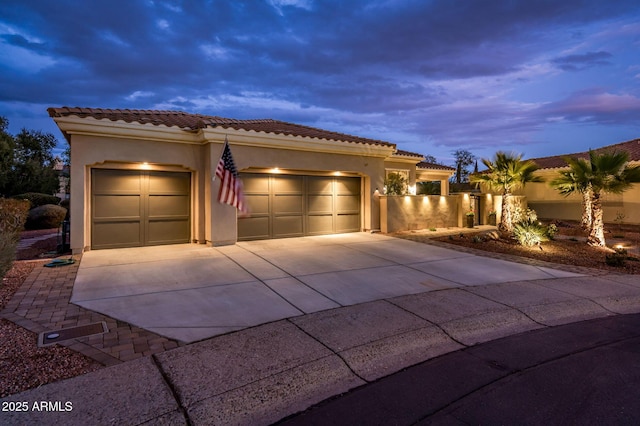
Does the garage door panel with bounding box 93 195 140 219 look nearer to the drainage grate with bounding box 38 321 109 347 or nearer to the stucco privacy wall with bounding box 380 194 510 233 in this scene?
the drainage grate with bounding box 38 321 109 347

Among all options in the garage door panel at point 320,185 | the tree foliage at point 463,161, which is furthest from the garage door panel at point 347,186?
the tree foliage at point 463,161

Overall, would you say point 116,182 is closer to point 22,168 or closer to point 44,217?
point 44,217

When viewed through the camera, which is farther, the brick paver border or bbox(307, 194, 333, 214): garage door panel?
bbox(307, 194, 333, 214): garage door panel

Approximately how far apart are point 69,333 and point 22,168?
25210 mm

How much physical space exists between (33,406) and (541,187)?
83.3 ft

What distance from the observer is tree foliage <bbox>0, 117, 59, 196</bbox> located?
2098 cm

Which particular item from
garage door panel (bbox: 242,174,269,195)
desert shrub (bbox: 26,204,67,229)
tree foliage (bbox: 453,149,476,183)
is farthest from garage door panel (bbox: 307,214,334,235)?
tree foliage (bbox: 453,149,476,183)

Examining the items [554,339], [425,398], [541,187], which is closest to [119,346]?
[425,398]

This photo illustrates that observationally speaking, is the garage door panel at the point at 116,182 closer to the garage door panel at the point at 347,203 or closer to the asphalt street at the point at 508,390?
the garage door panel at the point at 347,203

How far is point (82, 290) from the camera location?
5980 millimetres

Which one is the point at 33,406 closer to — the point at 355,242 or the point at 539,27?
the point at 355,242

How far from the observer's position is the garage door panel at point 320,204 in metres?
13.0

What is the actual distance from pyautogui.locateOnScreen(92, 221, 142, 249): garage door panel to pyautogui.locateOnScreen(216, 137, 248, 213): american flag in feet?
10.8

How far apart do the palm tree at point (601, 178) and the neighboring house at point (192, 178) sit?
7.09m
